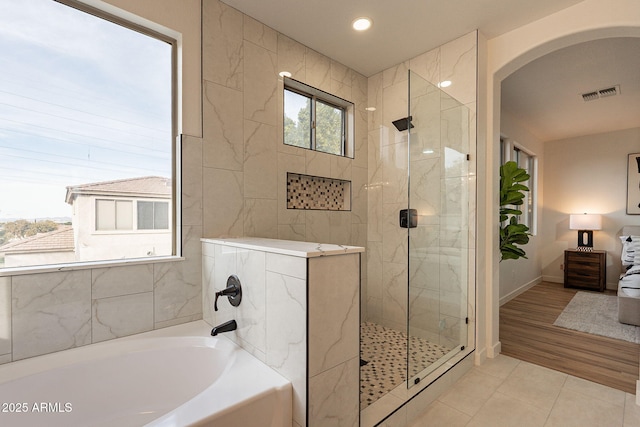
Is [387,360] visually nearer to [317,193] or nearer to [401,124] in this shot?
[317,193]

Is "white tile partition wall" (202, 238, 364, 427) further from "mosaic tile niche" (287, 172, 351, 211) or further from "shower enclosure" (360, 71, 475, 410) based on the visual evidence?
"mosaic tile niche" (287, 172, 351, 211)

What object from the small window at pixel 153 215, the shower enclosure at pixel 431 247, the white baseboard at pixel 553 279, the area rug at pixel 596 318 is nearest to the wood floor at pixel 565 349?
the area rug at pixel 596 318

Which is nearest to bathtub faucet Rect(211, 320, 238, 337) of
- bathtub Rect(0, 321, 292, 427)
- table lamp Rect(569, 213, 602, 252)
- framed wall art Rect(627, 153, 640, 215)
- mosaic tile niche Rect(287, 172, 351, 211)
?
bathtub Rect(0, 321, 292, 427)

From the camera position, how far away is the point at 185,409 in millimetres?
1076

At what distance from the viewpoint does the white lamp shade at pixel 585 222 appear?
4.98 metres

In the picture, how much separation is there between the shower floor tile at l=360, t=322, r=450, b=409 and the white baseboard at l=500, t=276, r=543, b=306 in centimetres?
234

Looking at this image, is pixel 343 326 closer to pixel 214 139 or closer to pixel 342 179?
pixel 214 139

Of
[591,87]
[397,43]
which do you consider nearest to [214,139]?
[397,43]

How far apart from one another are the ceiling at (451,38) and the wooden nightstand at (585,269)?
2.39 m

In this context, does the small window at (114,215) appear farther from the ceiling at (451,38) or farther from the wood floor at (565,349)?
the wood floor at (565,349)

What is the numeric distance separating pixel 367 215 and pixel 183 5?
2446 millimetres

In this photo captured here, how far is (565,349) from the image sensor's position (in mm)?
2697

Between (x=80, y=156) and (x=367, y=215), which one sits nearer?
(x=80, y=156)

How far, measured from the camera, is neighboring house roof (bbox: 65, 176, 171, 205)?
1710mm
